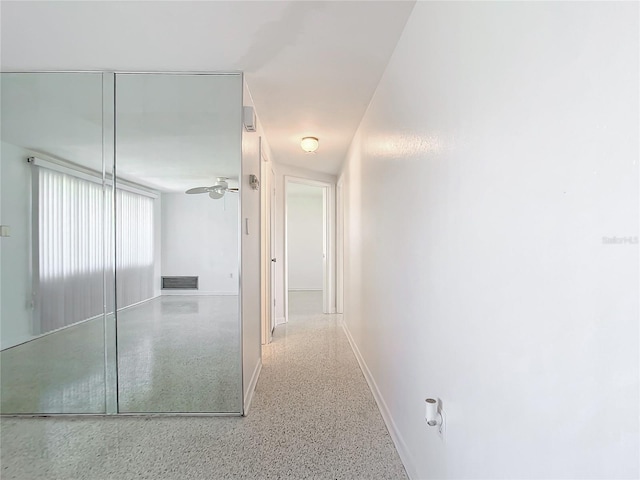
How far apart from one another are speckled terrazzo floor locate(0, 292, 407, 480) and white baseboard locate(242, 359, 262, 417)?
0.04 meters

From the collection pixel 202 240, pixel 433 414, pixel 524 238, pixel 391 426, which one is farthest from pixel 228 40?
pixel 391 426

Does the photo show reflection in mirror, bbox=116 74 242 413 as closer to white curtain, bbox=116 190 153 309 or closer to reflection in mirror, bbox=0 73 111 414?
white curtain, bbox=116 190 153 309

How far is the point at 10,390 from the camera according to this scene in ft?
7.72

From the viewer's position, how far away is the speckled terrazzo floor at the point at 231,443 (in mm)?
1715

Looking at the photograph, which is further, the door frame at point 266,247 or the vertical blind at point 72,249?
the door frame at point 266,247

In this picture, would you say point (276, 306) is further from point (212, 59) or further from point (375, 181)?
point (212, 59)

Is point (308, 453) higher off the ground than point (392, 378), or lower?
lower

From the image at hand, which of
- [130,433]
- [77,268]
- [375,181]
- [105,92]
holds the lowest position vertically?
[130,433]

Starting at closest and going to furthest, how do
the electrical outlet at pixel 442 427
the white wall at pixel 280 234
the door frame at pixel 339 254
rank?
1. the electrical outlet at pixel 442 427
2. the white wall at pixel 280 234
3. the door frame at pixel 339 254

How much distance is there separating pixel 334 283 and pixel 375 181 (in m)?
3.02

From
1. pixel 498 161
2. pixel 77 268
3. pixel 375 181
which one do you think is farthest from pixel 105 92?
pixel 498 161

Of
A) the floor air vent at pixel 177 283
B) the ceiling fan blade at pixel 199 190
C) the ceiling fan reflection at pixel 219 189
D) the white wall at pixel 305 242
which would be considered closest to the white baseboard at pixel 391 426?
the floor air vent at pixel 177 283

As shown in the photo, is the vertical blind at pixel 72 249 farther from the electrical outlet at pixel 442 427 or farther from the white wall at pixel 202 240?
the electrical outlet at pixel 442 427

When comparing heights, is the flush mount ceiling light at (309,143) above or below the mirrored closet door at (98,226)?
above
